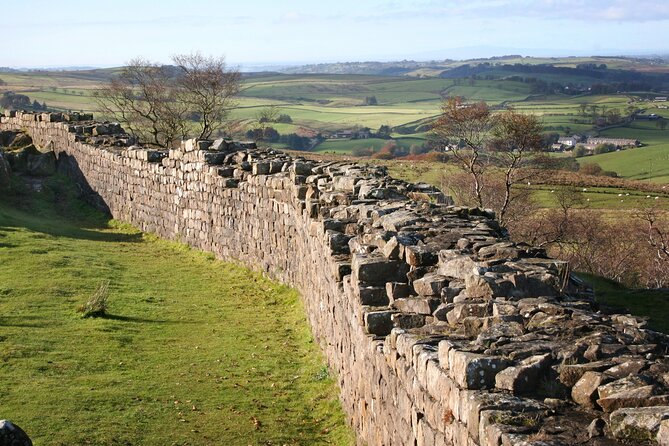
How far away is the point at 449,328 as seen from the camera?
8.55 m

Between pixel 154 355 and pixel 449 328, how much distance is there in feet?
25.9

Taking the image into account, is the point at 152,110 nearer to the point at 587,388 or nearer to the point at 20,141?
the point at 20,141

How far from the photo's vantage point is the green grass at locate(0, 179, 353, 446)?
12.0 meters

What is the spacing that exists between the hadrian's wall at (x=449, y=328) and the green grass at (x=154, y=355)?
2.36 ft

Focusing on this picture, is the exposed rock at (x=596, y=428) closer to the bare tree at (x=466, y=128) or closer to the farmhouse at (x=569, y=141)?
the bare tree at (x=466, y=128)

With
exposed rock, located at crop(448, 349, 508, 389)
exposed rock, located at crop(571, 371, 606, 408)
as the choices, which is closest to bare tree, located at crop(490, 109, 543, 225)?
exposed rock, located at crop(448, 349, 508, 389)

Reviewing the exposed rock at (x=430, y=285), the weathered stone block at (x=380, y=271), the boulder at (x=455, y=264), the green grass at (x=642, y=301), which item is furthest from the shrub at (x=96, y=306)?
the green grass at (x=642, y=301)

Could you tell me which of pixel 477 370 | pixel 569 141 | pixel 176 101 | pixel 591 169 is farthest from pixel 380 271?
pixel 569 141

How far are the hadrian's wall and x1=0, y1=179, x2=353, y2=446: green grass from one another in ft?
2.36

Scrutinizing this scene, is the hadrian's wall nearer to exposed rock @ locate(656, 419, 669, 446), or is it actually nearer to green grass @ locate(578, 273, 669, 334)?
exposed rock @ locate(656, 419, 669, 446)

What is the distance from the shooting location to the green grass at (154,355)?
12.0 meters

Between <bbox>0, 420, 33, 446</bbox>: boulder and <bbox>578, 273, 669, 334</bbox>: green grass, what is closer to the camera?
<bbox>0, 420, 33, 446</bbox>: boulder

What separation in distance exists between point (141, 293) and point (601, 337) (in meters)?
14.0

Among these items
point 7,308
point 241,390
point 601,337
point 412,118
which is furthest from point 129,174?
point 412,118
